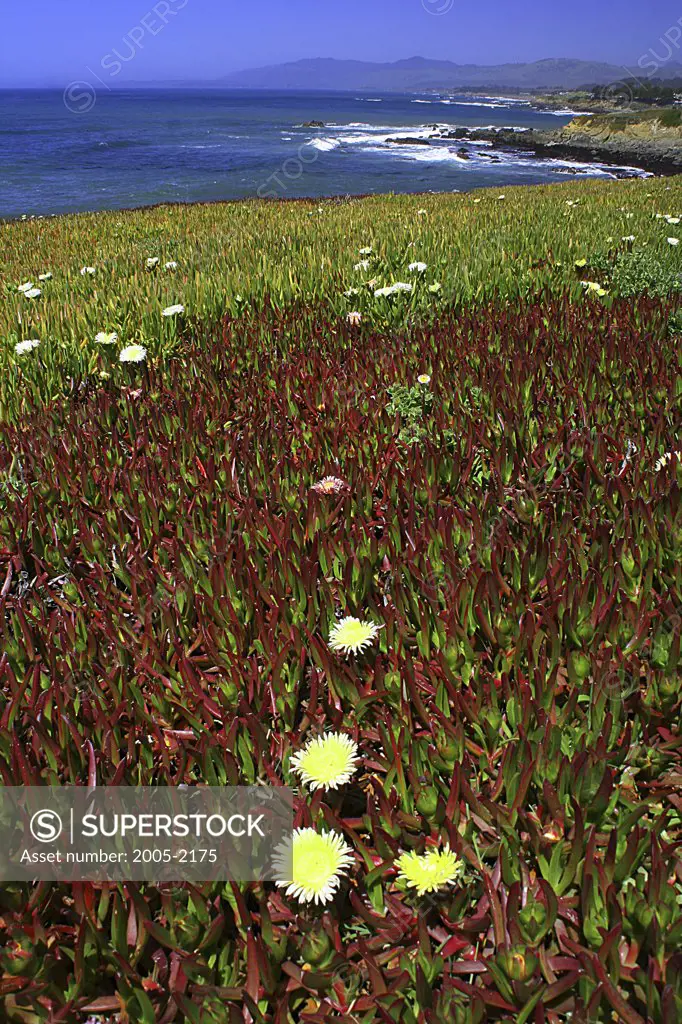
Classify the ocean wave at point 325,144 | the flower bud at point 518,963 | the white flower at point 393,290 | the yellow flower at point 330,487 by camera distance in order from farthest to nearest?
the ocean wave at point 325,144, the white flower at point 393,290, the yellow flower at point 330,487, the flower bud at point 518,963

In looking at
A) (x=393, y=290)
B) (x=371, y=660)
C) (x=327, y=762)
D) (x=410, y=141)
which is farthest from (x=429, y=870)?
(x=410, y=141)

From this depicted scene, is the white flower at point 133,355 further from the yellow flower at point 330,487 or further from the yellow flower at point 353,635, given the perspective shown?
the yellow flower at point 353,635

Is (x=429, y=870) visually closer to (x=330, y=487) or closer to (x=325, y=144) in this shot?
(x=330, y=487)

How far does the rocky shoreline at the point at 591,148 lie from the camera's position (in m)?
42.2

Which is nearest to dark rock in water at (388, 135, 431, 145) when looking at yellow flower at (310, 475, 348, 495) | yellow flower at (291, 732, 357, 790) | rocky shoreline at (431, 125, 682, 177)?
rocky shoreline at (431, 125, 682, 177)

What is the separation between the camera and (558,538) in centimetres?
202

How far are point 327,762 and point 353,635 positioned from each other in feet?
1.23

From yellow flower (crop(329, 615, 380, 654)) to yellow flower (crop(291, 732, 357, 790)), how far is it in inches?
10.5

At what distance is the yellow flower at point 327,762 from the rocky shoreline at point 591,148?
4301cm

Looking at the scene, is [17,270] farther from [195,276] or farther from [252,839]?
[252,839]

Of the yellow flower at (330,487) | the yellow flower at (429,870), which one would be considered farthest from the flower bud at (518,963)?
the yellow flower at (330,487)

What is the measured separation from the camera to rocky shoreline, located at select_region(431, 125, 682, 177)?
1660 inches

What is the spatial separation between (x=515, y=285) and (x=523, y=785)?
4614mm

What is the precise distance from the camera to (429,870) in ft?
4.03
